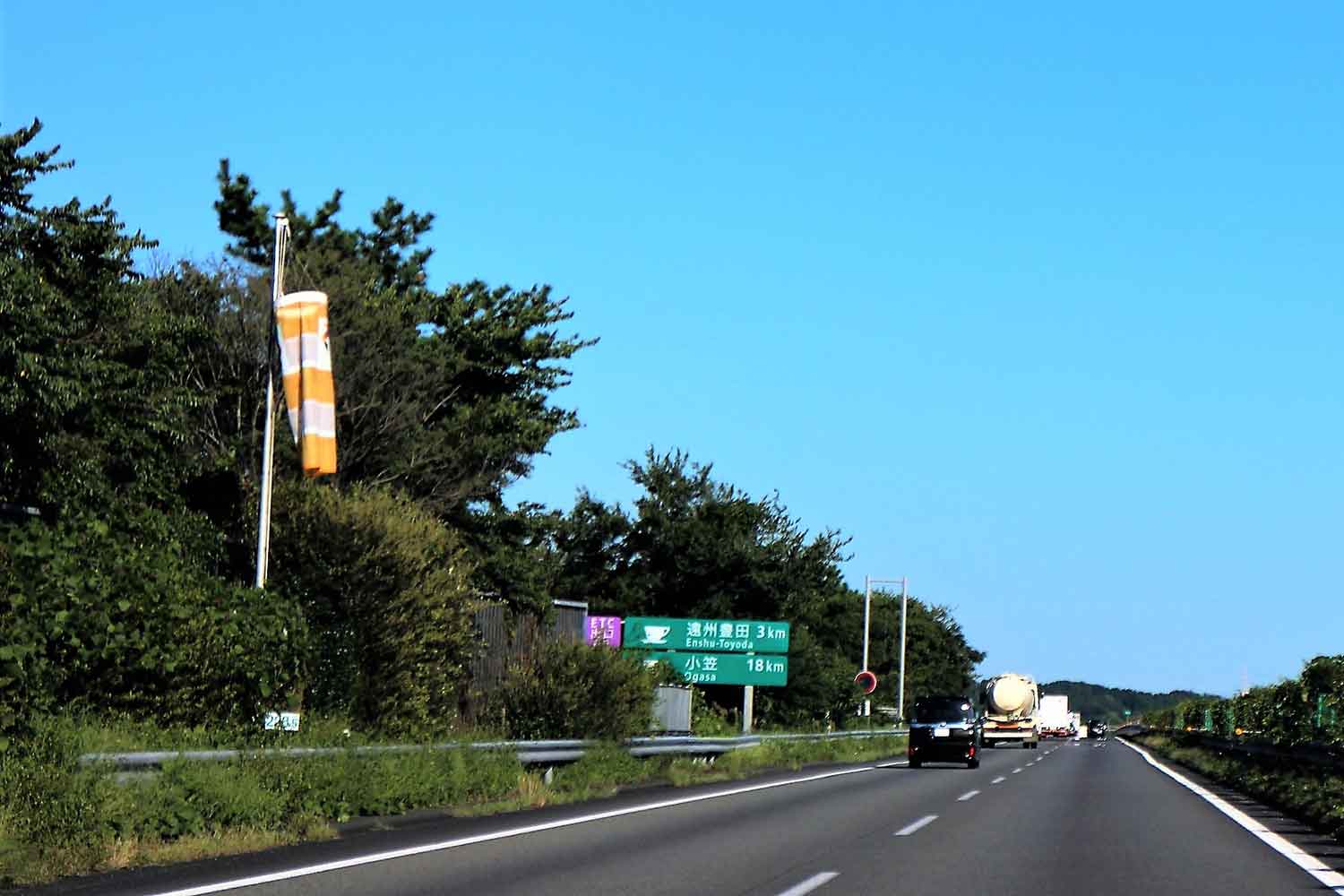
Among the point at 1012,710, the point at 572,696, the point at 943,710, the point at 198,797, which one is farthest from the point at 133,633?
the point at 1012,710

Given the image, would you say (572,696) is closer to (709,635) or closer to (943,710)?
(943,710)

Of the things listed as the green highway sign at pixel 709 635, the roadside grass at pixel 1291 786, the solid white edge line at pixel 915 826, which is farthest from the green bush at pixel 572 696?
the green highway sign at pixel 709 635

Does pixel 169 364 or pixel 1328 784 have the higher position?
pixel 169 364

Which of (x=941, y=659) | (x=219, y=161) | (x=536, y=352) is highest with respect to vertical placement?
(x=219, y=161)

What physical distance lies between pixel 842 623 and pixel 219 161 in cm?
6020

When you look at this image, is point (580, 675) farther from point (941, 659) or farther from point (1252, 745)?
point (941, 659)

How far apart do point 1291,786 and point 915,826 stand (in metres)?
7.70

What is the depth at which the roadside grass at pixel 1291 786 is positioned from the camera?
18344 millimetres

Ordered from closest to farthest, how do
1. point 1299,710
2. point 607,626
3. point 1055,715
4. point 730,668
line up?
point 1299,710 → point 730,668 → point 607,626 → point 1055,715

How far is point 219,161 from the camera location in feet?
144

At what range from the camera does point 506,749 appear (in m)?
20.6

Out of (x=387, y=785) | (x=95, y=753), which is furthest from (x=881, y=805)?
(x=95, y=753)

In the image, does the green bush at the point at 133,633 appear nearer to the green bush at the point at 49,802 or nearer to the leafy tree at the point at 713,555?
the green bush at the point at 49,802

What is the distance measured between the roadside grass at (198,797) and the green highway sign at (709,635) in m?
20.9
